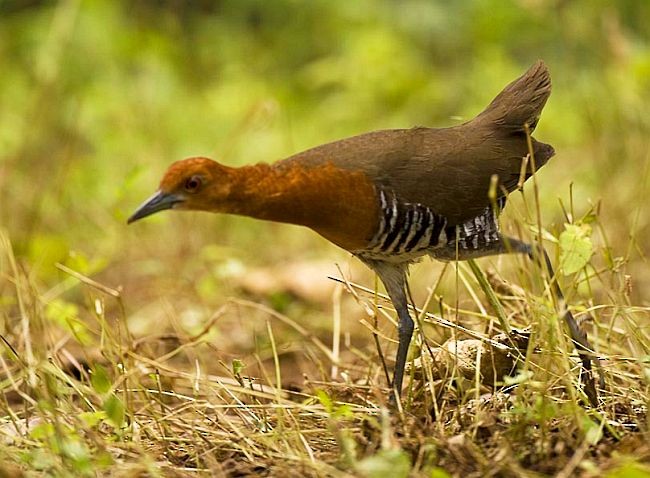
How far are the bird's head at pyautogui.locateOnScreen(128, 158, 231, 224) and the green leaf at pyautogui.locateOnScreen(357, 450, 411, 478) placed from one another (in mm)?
1156

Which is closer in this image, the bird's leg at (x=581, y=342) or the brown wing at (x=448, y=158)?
the bird's leg at (x=581, y=342)

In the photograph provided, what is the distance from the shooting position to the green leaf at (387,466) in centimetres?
211

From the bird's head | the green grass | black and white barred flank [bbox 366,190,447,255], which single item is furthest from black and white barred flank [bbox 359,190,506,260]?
the bird's head

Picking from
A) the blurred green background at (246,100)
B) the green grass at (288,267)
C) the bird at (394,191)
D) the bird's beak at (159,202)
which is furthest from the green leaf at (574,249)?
the blurred green background at (246,100)

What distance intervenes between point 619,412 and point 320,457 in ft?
2.60

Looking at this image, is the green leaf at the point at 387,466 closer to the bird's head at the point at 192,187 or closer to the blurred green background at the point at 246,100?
the bird's head at the point at 192,187

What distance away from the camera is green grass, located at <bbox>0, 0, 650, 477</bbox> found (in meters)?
2.46

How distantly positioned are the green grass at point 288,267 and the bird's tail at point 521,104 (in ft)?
0.93

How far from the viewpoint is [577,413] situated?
7.73ft

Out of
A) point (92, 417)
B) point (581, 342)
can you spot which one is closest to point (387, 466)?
point (92, 417)

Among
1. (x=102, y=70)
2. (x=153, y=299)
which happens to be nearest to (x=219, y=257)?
(x=153, y=299)

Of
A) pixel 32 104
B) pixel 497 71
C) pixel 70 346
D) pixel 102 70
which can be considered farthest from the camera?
pixel 102 70

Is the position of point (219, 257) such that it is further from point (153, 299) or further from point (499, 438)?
point (499, 438)

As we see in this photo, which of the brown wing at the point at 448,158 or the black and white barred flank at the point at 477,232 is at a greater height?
the brown wing at the point at 448,158
